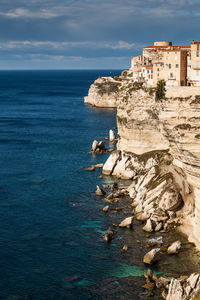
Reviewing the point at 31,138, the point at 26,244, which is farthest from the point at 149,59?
the point at 26,244

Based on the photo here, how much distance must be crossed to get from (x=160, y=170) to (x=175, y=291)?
3134 cm

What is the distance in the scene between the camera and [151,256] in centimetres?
4778

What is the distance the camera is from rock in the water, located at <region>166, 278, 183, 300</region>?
128 ft

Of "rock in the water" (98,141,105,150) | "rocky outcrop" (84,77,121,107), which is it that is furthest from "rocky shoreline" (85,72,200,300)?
"rocky outcrop" (84,77,121,107)

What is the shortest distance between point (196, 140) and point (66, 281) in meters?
26.1

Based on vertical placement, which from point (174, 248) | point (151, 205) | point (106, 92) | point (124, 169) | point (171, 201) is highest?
point (106, 92)

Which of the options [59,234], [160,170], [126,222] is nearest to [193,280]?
[126,222]

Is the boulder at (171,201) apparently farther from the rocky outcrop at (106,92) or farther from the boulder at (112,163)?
the rocky outcrop at (106,92)

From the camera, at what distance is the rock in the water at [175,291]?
128 feet

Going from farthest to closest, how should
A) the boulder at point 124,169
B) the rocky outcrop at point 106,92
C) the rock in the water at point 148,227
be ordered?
1. the rocky outcrop at point 106,92
2. the boulder at point 124,169
3. the rock in the water at point 148,227

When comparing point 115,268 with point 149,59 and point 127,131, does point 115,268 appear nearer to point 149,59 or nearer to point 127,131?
point 127,131

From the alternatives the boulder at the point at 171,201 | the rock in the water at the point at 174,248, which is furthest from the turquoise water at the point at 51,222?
the boulder at the point at 171,201

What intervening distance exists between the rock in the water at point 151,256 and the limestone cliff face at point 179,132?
6.95 m

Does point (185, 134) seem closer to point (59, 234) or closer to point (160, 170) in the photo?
point (160, 170)
